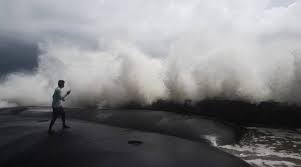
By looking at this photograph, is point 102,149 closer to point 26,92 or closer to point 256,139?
point 256,139

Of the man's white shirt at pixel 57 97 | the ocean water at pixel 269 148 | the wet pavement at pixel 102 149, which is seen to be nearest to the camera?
the wet pavement at pixel 102 149

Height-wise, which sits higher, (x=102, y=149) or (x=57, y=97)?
(x=57, y=97)

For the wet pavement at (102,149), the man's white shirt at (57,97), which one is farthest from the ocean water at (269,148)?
the man's white shirt at (57,97)

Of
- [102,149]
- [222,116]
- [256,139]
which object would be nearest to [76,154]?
[102,149]

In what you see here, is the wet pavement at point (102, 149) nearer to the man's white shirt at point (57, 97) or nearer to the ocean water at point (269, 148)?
the ocean water at point (269, 148)

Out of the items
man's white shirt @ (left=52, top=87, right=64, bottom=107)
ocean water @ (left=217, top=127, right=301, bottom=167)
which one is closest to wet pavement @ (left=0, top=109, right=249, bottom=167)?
ocean water @ (left=217, top=127, right=301, bottom=167)

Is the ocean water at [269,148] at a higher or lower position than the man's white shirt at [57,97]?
lower

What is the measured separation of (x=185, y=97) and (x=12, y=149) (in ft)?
46.7

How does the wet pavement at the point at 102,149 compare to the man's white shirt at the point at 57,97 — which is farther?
the man's white shirt at the point at 57,97

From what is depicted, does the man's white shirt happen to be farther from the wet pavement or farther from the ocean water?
the ocean water

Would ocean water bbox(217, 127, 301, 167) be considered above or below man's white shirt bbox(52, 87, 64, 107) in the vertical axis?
below

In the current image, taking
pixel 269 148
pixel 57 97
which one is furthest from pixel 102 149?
pixel 269 148

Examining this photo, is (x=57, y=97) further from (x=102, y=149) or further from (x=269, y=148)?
(x=269, y=148)

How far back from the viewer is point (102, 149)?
9438 millimetres
